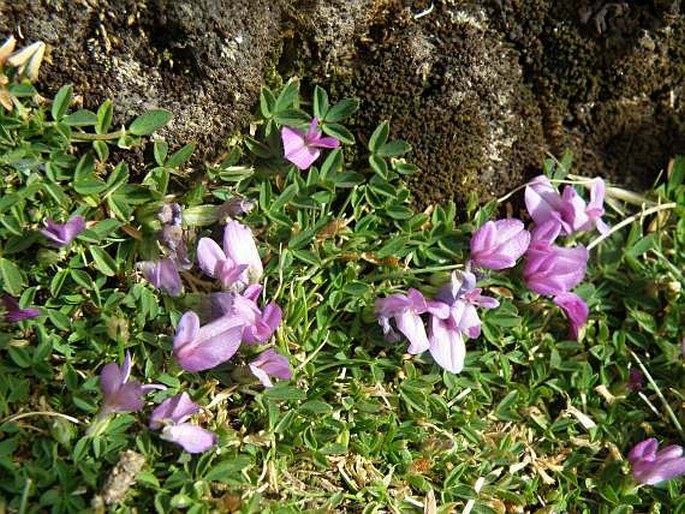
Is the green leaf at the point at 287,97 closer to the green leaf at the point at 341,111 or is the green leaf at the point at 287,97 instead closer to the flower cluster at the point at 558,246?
the green leaf at the point at 341,111

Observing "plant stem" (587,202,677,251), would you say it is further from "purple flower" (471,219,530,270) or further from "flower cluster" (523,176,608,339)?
"purple flower" (471,219,530,270)

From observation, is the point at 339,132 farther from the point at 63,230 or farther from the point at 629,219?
the point at 629,219

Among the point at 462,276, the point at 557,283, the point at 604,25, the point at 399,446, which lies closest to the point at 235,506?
the point at 399,446

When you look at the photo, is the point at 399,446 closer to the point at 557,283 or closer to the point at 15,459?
the point at 557,283

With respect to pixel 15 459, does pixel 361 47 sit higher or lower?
higher

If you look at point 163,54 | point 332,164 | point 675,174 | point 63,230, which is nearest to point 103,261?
point 63,230

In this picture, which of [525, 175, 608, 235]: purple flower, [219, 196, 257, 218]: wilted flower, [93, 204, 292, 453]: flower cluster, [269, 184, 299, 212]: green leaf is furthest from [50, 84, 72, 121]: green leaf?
[525, 175, 608, 235]: purple flower

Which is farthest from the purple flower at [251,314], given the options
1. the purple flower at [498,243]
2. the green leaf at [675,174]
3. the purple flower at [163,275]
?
the green leaf at [675,174]
